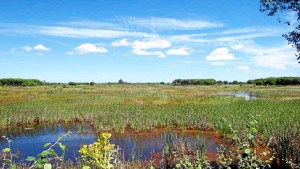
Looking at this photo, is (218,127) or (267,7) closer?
(267,7)

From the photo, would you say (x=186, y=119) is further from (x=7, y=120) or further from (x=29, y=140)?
(x=7, y=120)

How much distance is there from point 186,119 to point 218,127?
2.98 meters

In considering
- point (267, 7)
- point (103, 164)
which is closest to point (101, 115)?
point (267, 7)

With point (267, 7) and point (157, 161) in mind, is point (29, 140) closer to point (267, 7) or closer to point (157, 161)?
point (157, 161)

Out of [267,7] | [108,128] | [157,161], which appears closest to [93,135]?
[108,128]

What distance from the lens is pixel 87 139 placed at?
706 inches

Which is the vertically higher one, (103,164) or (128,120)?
(103,164)

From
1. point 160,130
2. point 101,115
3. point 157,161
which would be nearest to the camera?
point 157,161

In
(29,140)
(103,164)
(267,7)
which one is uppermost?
(267,7)

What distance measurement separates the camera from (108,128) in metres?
20.2

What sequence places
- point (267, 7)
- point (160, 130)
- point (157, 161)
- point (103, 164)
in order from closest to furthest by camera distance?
point (103, 164), point (267, 7), point (157, 161), point (160, 130)

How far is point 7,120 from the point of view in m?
21.9

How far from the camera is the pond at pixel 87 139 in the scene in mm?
15078

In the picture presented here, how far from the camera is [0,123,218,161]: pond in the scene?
15.1m
